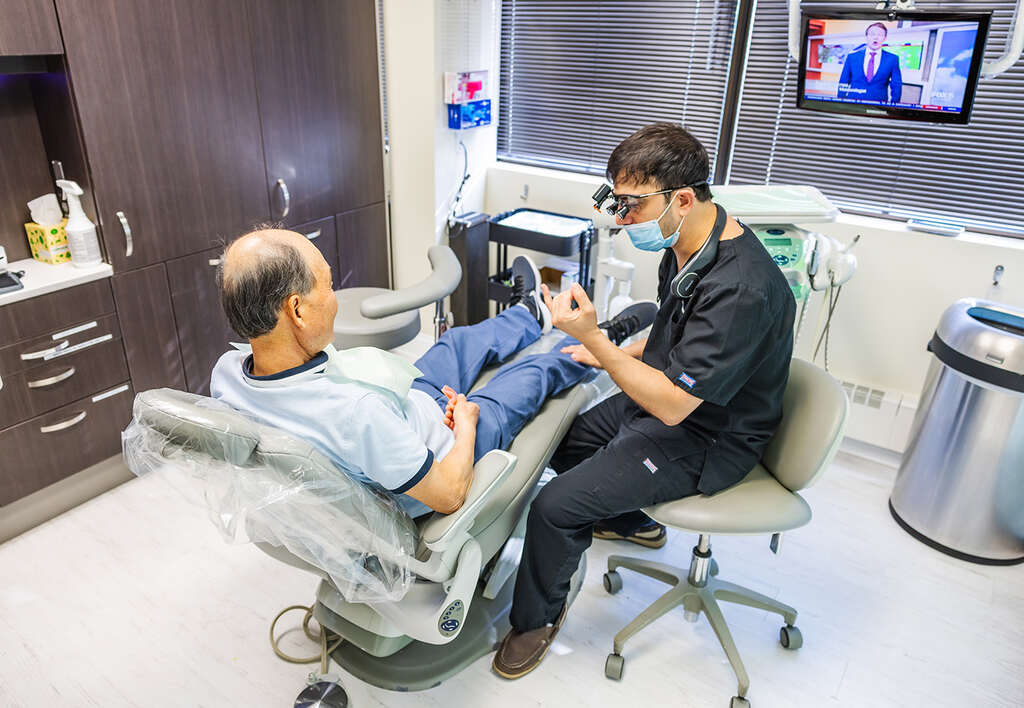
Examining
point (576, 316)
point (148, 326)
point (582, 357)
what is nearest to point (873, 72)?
point (582, 357)

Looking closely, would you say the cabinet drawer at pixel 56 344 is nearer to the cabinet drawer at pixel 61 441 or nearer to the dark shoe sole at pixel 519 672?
the cabinet drawer at pixel 61 441

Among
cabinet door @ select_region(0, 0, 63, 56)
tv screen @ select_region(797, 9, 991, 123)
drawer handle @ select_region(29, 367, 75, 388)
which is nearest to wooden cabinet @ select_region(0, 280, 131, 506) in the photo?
drawer handle @ select_region(29, 367, 75, 388)

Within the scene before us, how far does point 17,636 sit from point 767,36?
10.5ft

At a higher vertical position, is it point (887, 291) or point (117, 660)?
point (887, 291)

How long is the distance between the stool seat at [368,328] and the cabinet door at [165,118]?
1.95ft

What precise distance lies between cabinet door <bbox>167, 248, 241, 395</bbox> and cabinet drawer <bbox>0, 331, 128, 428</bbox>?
0.76ft

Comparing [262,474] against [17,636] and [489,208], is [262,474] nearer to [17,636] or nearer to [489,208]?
[17,636]

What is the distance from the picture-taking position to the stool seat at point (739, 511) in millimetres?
1605

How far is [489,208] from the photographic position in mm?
3623

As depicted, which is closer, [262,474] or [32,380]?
[262,474]

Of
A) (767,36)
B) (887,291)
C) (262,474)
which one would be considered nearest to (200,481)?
(262,474)

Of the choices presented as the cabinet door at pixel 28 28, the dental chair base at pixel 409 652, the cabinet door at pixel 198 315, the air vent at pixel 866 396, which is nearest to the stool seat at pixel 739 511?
the dental chair base at pixel 409 652

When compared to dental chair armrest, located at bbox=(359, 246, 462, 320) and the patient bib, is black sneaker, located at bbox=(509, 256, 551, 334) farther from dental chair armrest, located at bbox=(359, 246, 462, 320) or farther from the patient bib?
the patient bib

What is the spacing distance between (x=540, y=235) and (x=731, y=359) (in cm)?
156
